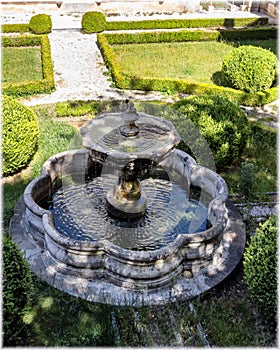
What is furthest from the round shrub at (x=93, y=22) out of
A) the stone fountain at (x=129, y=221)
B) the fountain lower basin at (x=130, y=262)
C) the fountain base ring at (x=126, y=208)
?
the fountain lower basin at (x=130, y=262)

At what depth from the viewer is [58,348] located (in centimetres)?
A: 493

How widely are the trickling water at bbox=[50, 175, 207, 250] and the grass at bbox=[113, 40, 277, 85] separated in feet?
21.4

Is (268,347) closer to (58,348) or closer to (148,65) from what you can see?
(58,348)

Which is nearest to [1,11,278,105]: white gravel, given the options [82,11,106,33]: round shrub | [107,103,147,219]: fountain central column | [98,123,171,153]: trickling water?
[82,11,106,33]: round shrub

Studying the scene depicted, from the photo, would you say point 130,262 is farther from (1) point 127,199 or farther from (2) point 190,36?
(2) point 190,36

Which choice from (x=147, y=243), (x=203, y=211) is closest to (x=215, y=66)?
(x=203, y=211)

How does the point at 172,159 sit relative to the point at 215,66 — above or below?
below

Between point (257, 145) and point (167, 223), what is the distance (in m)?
3.56

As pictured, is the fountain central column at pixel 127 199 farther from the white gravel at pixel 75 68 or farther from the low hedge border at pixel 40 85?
the low hedge border at pixel 40 85

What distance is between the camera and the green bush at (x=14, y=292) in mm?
4734

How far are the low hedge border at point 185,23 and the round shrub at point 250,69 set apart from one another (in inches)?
318

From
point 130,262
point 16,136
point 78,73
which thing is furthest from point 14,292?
point 78,73

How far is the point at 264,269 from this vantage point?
516 centimetres

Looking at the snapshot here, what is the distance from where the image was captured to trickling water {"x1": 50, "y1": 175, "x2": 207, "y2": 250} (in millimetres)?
6746
